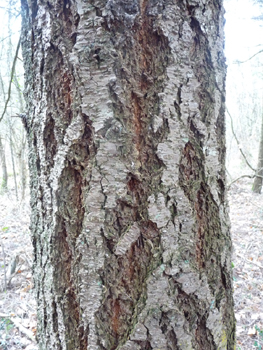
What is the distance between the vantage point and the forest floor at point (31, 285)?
2357 millimetres

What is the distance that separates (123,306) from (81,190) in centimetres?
34

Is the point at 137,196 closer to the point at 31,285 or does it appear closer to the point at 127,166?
the point at 127,166

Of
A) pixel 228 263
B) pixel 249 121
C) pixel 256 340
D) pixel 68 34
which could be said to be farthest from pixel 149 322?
pixel 249 121

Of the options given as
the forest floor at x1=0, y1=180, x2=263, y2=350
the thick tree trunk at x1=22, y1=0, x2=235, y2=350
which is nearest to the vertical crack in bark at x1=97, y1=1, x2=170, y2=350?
the thick tree trunk at x1=22, y1=0, x2=235, y2=350

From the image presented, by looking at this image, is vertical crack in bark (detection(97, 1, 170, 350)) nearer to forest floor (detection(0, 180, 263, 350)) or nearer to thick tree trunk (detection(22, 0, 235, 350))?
thick tree trunk (detection(22, 0, 235, 350))

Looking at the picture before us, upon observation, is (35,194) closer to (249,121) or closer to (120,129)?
(120,129)

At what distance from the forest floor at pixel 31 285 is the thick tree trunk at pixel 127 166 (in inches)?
76.9

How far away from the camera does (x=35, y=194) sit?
833mm

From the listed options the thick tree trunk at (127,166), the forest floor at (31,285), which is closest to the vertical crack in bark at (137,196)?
the thick tree trunk at (127,166)

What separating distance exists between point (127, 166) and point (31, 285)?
3172 mm

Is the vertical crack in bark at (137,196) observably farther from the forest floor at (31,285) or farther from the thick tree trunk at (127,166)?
the forest floor at (31,285)

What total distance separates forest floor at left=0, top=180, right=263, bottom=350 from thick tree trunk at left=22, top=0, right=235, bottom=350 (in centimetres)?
195

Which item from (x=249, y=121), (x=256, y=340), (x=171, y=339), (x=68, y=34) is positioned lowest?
(x=256, y=340)

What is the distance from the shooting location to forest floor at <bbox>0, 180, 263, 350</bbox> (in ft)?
7.73
